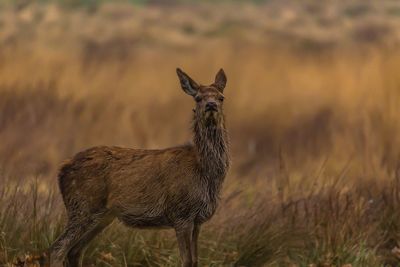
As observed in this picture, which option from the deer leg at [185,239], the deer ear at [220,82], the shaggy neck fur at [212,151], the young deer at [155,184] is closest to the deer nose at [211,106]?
the young deer at [155,184]

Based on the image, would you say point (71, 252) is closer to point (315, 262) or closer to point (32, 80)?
point (315, 262)

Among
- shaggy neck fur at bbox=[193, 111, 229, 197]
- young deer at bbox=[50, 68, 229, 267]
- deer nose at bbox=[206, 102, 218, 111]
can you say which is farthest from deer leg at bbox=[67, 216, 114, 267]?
deer nose at bbox=[206, 102, 218, 111]

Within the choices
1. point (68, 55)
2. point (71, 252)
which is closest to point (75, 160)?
point (71, 252)

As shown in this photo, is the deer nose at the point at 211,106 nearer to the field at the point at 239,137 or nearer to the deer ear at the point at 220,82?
the deer ear at the point at 220,82

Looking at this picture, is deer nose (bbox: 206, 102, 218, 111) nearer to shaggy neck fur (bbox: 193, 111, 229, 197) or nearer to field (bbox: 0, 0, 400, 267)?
shaggy neck fur (bbox: 193, 111, 229, 197)

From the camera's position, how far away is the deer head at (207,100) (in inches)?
296

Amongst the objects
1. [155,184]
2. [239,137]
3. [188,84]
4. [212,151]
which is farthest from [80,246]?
[239,137]

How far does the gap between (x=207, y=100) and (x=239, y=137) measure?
954 cm

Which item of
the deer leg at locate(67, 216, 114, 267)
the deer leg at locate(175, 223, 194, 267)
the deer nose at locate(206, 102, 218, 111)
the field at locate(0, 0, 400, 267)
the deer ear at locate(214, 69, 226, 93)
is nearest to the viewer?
the deer nose at locate(206, 102, 218, 111)

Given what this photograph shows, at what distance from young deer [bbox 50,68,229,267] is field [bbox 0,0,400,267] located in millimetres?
536

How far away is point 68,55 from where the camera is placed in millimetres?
18672

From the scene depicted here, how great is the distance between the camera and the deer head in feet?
24.7

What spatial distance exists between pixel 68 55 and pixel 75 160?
10.7 metres

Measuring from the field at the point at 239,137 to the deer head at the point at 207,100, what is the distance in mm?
1573
